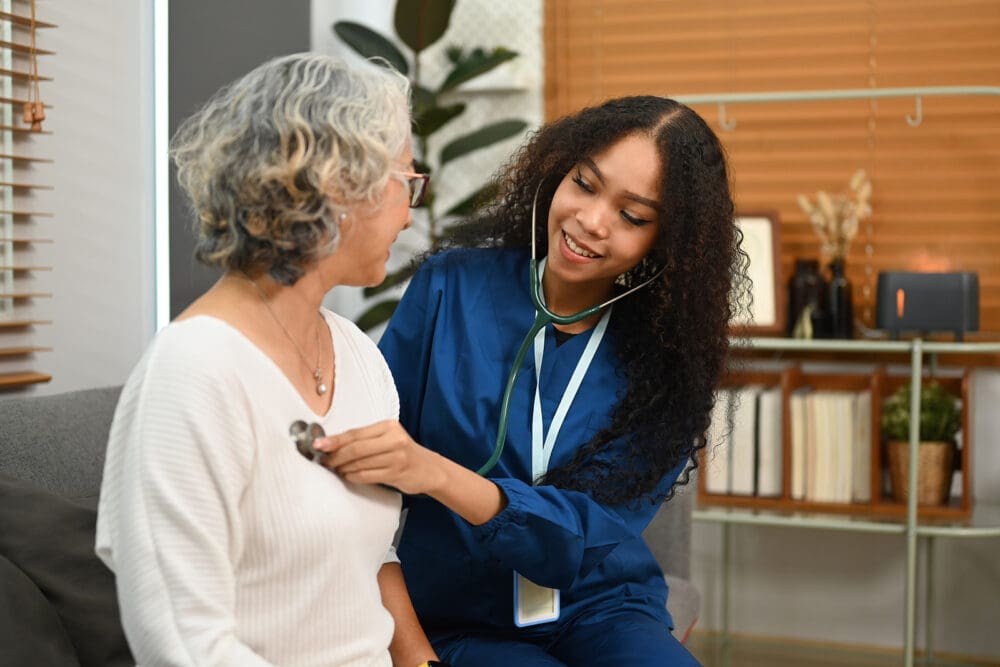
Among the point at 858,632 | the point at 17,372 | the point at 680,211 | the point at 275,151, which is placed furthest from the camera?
the point at 858,632

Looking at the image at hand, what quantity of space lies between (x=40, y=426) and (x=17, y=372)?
395 mm

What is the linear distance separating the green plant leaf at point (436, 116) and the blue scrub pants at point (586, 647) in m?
2.00

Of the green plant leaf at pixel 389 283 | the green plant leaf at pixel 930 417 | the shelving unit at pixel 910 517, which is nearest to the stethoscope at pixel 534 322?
the green plant leaf at pixel 389 283

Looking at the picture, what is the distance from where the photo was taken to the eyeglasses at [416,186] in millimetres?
1268

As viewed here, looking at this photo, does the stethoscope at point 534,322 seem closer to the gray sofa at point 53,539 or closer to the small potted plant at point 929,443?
the gray sofa at point 53,539

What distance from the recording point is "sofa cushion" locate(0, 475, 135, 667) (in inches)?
60.7

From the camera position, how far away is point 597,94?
11.8ft

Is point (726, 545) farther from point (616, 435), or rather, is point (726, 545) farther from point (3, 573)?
point (3, 573)

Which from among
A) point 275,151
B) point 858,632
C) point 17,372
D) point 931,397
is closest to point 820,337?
point 931,397

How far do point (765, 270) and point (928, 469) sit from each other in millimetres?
723

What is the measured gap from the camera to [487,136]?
338 cm

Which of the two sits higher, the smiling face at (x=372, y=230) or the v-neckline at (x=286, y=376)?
the smiling face at (x=372, y=230)

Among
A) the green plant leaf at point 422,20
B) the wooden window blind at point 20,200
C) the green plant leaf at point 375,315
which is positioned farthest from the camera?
the green plant leaf at point 375,315

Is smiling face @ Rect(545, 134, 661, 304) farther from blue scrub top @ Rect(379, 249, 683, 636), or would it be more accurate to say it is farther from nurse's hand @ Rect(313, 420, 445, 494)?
nurse's hand @ Rect(313, 420, 445, 494)
